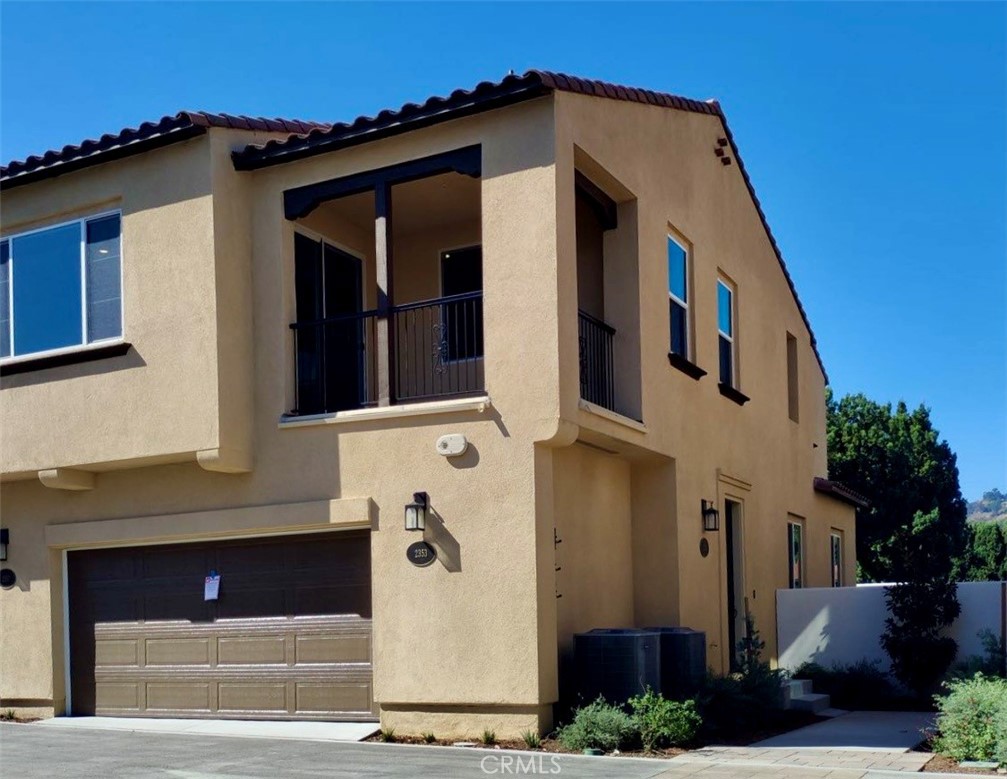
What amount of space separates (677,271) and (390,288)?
14.9 ft

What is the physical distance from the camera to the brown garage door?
12.3 m

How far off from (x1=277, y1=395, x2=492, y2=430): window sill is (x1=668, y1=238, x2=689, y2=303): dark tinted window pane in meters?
4.16

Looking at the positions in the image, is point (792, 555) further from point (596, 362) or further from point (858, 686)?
point (596, 362)

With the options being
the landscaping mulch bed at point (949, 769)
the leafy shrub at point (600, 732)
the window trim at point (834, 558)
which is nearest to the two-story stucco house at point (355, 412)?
the leafy shrub at point (600, 732)

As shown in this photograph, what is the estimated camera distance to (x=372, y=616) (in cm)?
1189

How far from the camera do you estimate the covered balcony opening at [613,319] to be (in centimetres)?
1283

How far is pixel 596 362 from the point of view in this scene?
12969mm

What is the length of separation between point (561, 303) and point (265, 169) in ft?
12.7

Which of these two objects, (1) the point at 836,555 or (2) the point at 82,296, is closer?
(2) the point at 82,296

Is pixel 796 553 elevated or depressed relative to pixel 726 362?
depressed

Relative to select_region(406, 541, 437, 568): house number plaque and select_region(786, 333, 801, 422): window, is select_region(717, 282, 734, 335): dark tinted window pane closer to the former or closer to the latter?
select_region(786, 333, 801, 422): window

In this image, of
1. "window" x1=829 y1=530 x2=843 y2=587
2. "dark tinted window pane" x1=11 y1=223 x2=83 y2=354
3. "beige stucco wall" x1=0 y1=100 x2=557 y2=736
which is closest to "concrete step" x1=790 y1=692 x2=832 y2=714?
"beige stucco wall" x1=0 y1=100 x2=557 y2=736

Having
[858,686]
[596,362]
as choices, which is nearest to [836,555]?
[858,686]

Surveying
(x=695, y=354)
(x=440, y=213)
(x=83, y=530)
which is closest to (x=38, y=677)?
(x=83, y=530)
